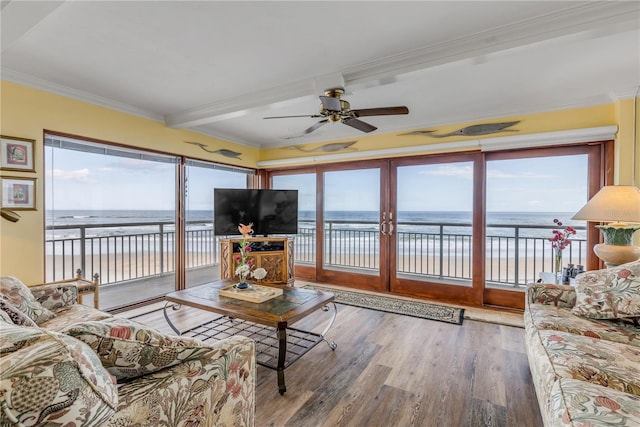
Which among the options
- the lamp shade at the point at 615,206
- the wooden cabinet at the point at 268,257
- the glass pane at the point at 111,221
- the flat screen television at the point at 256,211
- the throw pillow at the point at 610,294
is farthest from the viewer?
the flat screen television at the point at 256,211

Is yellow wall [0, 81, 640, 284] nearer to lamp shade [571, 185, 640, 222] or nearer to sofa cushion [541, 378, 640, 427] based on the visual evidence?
lamp shade [571, 185, 640, 222]

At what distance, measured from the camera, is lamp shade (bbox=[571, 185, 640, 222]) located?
2.17 m

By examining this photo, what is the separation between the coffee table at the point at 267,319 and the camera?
2.11m

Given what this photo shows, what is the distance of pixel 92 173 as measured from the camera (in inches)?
138

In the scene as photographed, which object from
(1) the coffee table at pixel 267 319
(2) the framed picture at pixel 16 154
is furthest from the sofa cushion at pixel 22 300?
(2) the framed picture at pixel 16 154

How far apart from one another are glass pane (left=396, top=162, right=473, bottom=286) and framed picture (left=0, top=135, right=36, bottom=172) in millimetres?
4077

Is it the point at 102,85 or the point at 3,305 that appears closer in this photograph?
the point at 3,305

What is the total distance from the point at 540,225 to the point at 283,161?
3.79 meters

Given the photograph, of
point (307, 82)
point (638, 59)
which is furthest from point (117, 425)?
point (638, 59)

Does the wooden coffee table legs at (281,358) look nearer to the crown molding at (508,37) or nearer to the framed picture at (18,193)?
the crown molding at (508,37)

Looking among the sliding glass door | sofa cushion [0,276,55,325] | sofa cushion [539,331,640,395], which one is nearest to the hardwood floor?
sofa cushion [539,331,640,395]

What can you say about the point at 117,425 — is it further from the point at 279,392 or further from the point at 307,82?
the point at 307,82

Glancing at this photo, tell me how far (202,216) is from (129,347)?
12.6ft

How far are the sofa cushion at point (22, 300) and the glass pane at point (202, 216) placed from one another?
7.12ft
